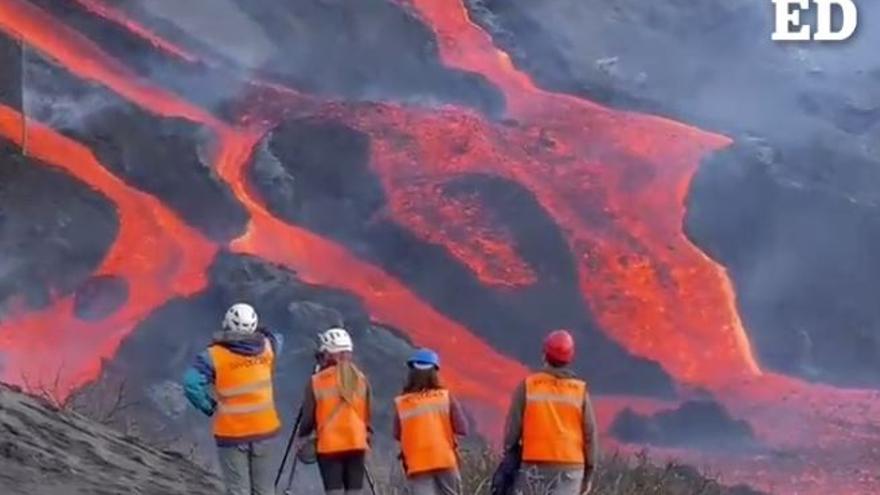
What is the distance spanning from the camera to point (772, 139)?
13.9 m

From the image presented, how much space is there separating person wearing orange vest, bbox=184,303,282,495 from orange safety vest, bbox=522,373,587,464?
1.36 meters

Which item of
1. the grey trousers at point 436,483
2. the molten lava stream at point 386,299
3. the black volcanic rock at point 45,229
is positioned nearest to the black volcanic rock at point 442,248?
the molten lava stream at point 386,299

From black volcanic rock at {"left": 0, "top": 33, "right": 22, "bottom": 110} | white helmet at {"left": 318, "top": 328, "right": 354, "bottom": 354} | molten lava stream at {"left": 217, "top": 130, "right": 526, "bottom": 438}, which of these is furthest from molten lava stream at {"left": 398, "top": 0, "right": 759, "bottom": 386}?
white helmet at {"left": 318, "top": 328, "right": 354, "bottom": 354}

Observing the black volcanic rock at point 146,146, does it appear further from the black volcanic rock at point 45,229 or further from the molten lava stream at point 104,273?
the black volcanic rock at point 45,229

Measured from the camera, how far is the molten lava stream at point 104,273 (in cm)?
1362

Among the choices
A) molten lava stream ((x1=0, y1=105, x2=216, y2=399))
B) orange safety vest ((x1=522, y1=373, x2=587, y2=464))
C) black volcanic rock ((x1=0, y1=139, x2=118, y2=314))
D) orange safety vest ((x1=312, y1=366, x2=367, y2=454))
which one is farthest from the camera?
black volcanic rock ((x1=0, y1=139, x2=118, y2=314))

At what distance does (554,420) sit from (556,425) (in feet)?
0.09

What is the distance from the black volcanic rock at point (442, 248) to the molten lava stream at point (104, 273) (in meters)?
0.84

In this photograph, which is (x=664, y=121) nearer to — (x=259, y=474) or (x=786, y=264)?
(x=786, y=264)

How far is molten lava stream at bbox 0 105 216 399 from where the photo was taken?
1362 centimetres

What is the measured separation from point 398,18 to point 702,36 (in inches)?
99.2

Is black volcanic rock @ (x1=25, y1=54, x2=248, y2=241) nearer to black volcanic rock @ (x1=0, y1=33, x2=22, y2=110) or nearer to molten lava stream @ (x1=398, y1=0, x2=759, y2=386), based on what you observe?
black volcanic rock @ (x1=0, y1=33, x2=22, y2=110)

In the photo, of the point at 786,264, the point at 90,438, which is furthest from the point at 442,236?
the point at 90,438

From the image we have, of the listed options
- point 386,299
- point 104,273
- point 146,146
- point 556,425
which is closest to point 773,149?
point 386,299
